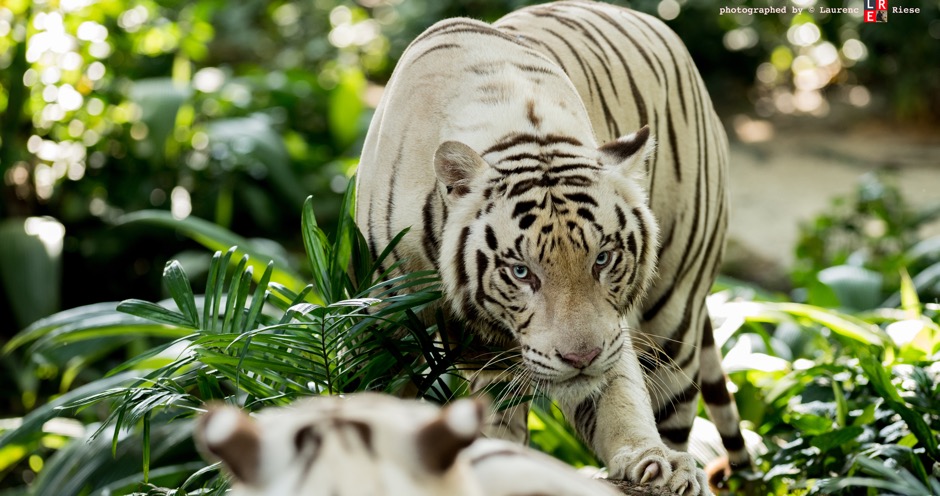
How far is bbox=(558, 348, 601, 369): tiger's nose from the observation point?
211 centimetres

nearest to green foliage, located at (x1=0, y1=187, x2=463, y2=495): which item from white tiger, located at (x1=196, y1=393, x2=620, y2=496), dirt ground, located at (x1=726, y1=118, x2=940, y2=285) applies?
white tiger, located at (x1=196, y1=393, x2=620, y2=496)

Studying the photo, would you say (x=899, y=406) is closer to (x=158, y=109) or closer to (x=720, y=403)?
(x=720, y=403)

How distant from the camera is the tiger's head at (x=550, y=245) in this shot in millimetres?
2146

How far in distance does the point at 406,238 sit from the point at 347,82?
16.8 feet

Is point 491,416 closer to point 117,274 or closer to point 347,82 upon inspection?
point 117,274

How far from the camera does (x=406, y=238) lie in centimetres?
243

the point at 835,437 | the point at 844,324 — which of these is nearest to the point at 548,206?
the point at 835,437

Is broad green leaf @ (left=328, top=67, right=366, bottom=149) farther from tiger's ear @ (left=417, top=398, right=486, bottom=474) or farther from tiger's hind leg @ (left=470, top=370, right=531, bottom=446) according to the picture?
tiger's ear @ (left=417, top=398, right=486, bottom=474)

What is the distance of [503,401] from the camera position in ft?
7.87

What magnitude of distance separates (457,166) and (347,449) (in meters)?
1.25

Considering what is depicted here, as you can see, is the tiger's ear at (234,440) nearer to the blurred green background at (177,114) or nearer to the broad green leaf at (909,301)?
the broad green leaf at (909,301)

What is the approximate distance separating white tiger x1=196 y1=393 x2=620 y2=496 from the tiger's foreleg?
1.17m

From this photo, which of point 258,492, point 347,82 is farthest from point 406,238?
point 347,82

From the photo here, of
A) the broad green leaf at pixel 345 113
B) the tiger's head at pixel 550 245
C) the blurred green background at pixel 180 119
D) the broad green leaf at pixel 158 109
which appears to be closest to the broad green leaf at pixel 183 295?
the tiger's head at pixel 550 245
